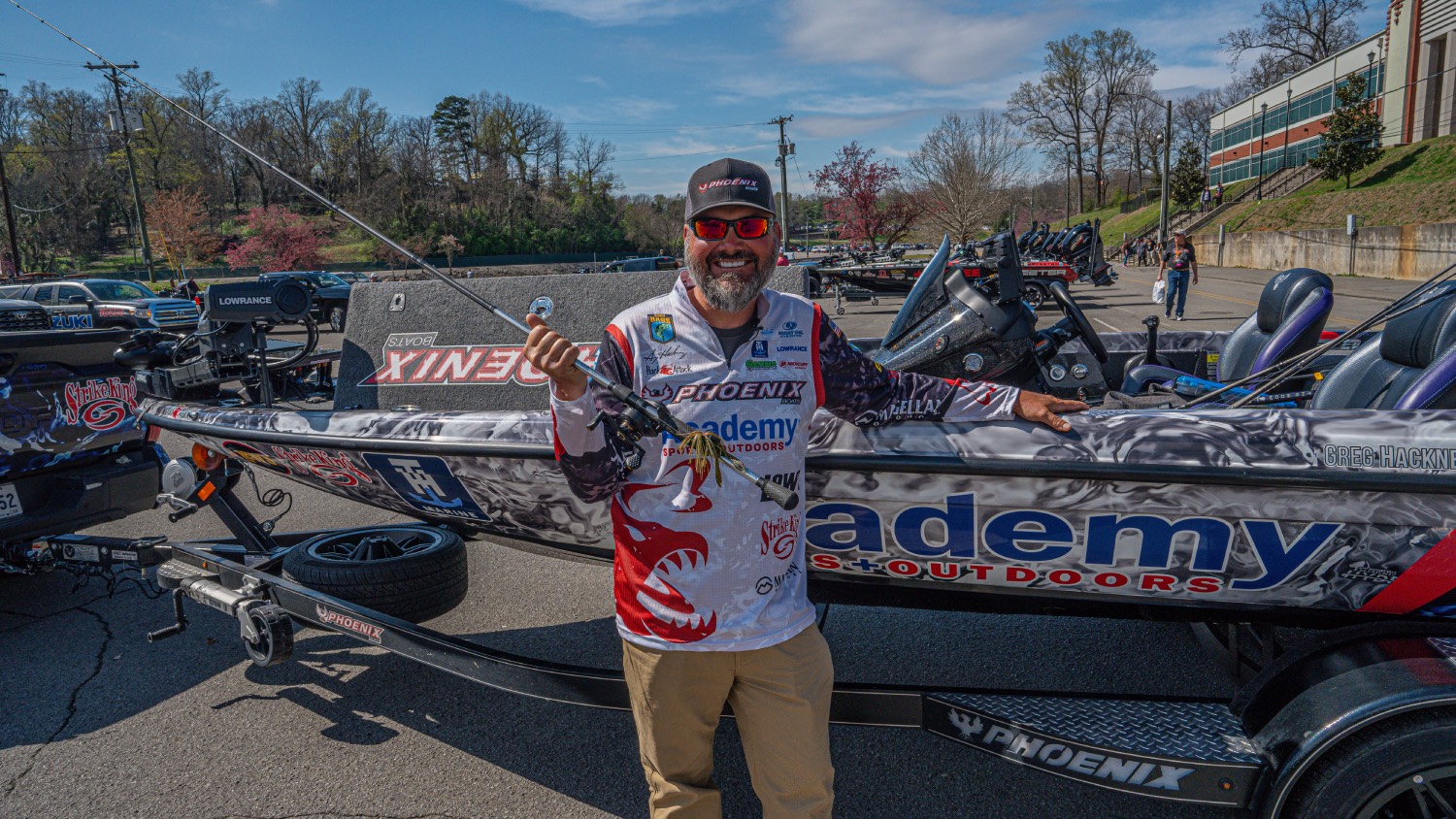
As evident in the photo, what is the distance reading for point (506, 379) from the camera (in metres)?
3.47

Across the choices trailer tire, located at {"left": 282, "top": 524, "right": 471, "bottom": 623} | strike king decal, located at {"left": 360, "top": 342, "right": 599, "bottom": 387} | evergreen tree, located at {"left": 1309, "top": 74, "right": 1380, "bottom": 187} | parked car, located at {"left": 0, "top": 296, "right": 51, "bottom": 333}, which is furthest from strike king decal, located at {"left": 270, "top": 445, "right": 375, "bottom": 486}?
evergreen tree, located at {"left": 1309, "top": 74, "right": 1380, "bottom": 187}

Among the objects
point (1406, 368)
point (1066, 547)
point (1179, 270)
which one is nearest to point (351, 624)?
point (1066, 547)

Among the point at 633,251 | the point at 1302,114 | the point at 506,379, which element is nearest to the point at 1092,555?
the point at 506,379

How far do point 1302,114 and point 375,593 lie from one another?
5853 cm

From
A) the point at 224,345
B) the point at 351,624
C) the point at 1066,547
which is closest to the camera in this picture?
the point at 1066,547

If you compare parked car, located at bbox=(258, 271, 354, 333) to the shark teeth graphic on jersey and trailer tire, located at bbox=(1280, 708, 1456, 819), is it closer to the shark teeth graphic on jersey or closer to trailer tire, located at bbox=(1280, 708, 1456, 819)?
the shark teeth graphic on jersey

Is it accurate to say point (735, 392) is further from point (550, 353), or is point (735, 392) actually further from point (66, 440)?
point (66, 440)

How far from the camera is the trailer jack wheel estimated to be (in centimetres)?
296

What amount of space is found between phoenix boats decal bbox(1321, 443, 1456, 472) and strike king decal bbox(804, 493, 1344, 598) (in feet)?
0.53

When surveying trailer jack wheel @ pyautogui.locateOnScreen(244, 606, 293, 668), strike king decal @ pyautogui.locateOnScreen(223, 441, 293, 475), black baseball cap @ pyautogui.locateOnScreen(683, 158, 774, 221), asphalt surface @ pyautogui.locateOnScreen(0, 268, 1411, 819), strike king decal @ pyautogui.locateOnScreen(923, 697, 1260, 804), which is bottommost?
asphalt surface @ pyautogui.locateOnScreen(0, 268, 1411, 819)

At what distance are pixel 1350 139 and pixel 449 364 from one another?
4315cm

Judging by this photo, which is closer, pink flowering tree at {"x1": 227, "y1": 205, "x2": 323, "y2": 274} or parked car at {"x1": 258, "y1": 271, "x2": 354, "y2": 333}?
parked car at {"x1": 258, "y1": 271, "x2": 354, "y2": 333}

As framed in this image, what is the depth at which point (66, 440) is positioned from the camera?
4082mm

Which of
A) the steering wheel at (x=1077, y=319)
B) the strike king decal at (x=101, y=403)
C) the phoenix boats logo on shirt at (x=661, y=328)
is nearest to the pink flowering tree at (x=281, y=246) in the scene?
the strike king decal at (x=101, y=403)
